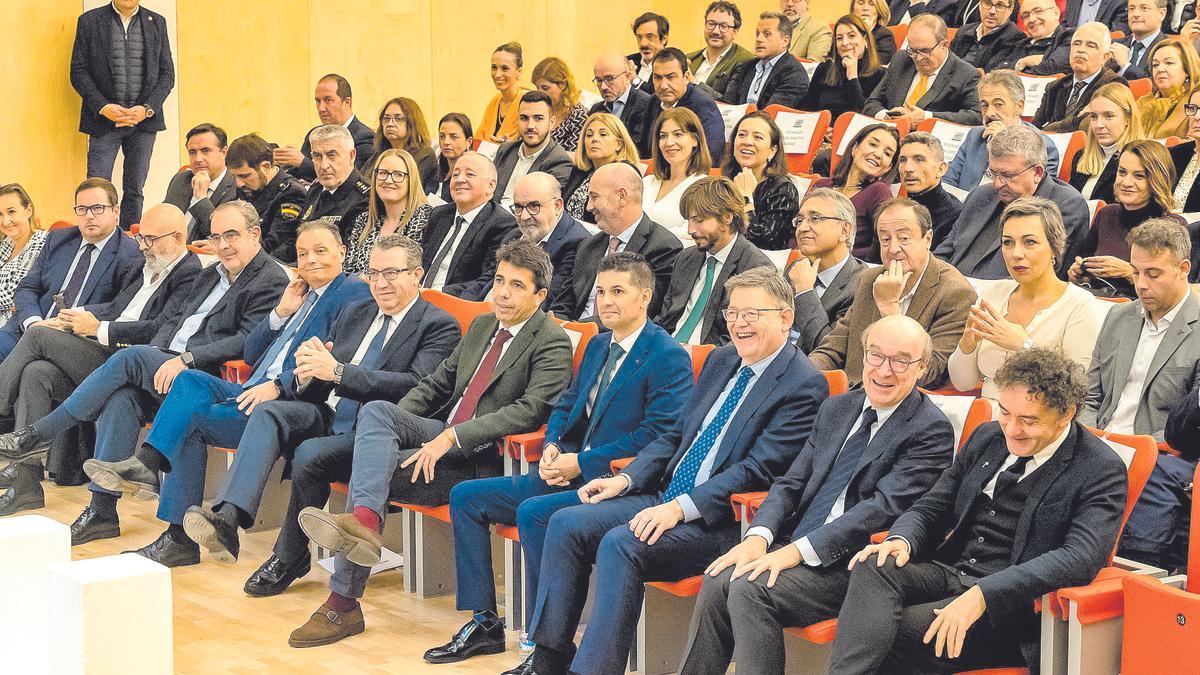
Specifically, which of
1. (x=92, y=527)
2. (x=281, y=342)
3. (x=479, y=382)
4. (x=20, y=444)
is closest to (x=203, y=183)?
(x=20, y=444)

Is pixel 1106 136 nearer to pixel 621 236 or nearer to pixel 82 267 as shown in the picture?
pixel 621 236

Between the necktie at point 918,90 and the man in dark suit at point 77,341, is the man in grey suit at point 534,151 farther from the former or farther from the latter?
the necktie at point 918,90

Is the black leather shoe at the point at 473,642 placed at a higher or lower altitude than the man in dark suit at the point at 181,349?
lower

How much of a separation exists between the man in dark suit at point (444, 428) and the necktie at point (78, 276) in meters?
2.09

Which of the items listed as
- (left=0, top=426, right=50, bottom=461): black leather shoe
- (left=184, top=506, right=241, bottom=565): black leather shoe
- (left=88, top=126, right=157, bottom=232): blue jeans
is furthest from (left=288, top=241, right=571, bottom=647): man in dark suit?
(left=88, top=126, right=157, bottom=232): blue jeans

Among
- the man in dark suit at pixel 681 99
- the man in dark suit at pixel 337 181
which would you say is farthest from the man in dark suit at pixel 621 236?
the man in dark suit at pixel 681 99

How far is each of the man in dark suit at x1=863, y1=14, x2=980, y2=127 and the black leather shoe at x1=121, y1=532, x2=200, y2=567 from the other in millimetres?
3763

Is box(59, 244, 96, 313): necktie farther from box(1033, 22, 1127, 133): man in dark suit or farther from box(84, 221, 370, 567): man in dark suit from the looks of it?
box(1033, 22, 1127, 133): man in dark suit

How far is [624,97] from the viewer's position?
277 inches

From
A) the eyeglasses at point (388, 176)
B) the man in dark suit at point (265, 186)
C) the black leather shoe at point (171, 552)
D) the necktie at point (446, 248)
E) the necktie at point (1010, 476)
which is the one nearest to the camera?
the necktie at point (1010, 476)

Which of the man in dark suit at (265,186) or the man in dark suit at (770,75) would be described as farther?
the man in dark suit at (770,75)

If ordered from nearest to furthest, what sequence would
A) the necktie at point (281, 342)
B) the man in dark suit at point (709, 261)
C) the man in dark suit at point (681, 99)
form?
the man in dark suit at point (709, 261)
the necktie at point (281, 342)
the man in dark suit at point (681, 99)

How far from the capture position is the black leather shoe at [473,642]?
3637 millimetres

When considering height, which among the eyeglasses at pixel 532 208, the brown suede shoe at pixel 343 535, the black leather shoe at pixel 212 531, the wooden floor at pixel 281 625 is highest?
the eyeglasses at pixel 532 208
